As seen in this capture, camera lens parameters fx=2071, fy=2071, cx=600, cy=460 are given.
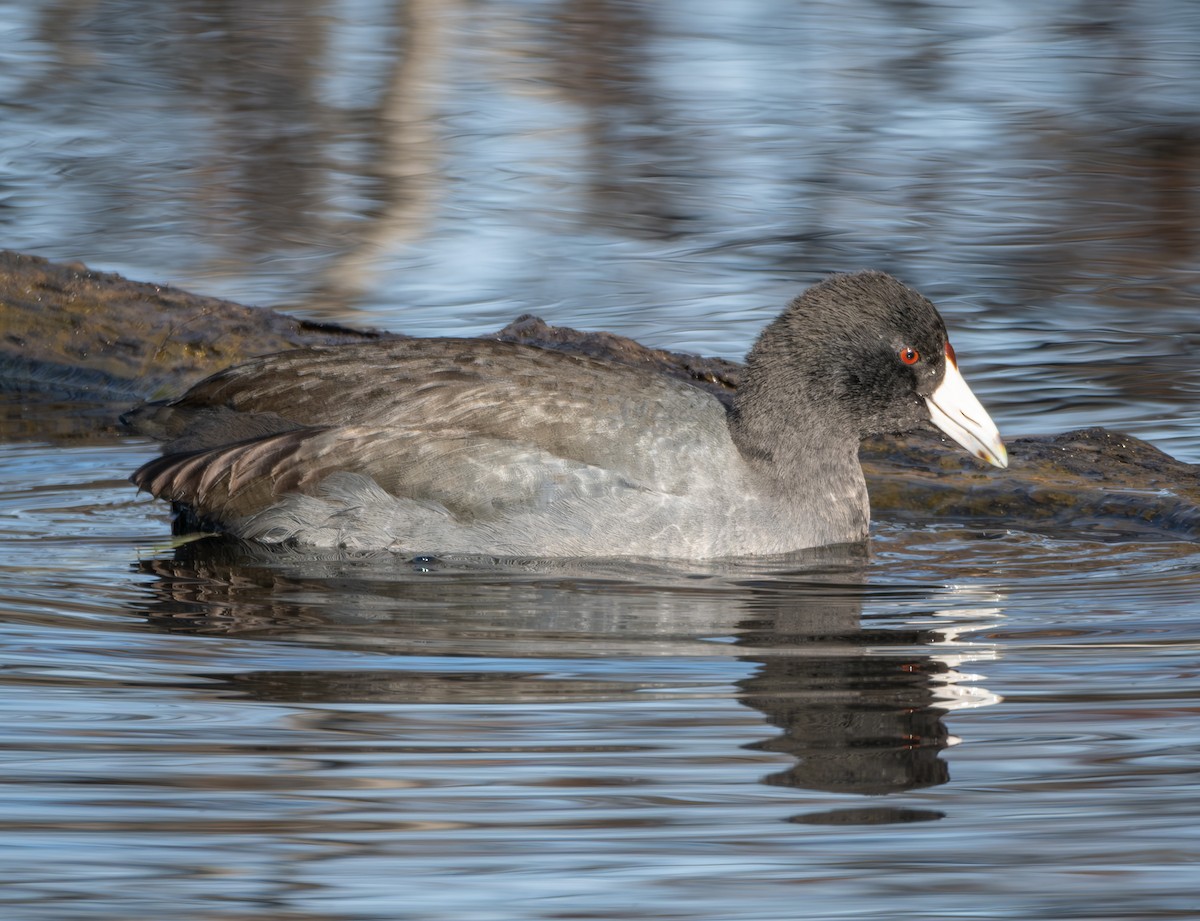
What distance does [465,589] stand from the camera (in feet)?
20.7

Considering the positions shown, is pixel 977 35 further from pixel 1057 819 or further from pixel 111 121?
pixel 1057 819

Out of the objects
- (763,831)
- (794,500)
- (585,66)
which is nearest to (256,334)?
(794,500)

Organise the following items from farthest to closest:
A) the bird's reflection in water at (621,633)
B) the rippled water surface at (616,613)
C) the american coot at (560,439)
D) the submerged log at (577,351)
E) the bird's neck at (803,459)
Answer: the submerged log at (577,351) → the bird's neck at (803,459) → the american coot at (560,439) → the bird's reflection in water at (621,633) → the rippled water surface at (616,613)

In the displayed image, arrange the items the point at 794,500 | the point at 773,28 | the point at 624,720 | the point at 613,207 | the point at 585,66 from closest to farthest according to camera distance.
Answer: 1. the point at 624,720
2. the point at 794,500
3. the point at 613,207
4. the point at 585,66
5. the point at 773,28

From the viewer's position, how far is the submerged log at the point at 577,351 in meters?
7.20

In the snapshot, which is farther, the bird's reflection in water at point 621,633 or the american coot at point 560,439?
the american coot at point 560,439

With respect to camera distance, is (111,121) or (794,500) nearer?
(794,500)

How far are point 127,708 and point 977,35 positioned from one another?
46.9ft

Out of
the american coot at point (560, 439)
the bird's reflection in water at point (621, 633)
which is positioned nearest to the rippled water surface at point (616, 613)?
the bird's reflection in water at point (621, 633)

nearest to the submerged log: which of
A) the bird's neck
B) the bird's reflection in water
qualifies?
the bird's neck

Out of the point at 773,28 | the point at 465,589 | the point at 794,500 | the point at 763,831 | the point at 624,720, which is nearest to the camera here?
the point at 763,831

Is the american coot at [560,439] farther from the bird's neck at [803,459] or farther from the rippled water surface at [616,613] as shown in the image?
the rippled water surface at [616,613]

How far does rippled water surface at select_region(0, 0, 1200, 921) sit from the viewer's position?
3758mm

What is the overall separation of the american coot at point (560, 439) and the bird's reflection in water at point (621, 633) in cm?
13
